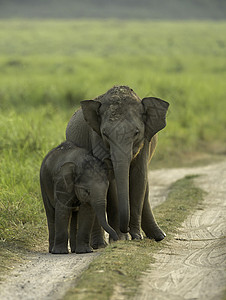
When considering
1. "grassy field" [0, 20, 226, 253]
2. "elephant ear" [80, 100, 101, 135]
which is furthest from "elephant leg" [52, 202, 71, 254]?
"elephant ear" [80, 100, 101, 135]

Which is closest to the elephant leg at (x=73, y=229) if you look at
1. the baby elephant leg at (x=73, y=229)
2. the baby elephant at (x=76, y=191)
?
the baby elephant leg at (x=73, y=229)

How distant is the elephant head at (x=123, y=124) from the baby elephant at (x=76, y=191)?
0.99ft

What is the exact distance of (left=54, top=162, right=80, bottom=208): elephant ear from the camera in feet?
21.4

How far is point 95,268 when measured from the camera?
5500mm

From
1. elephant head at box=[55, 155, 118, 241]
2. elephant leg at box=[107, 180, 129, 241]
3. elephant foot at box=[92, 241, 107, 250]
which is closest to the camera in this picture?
elephant head at box=[55, 155, 118, 241]

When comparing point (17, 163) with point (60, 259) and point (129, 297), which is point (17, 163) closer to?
point (60, 259)

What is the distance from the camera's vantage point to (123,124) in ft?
20.4

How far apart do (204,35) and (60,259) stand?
45.8 metres

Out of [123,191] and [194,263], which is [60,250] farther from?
[194,263]

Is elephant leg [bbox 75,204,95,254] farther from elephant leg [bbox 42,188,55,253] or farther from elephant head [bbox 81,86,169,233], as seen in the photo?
elephant head [bbox 81,86,169,233]

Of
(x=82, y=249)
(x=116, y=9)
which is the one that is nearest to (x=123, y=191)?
(x=82, y=249)

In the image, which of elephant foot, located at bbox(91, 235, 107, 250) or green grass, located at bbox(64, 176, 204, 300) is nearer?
green grass, located at bbox(64, 176, 204, 300)

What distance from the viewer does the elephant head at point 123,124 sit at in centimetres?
607

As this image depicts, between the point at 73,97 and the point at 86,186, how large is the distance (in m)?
12.9
